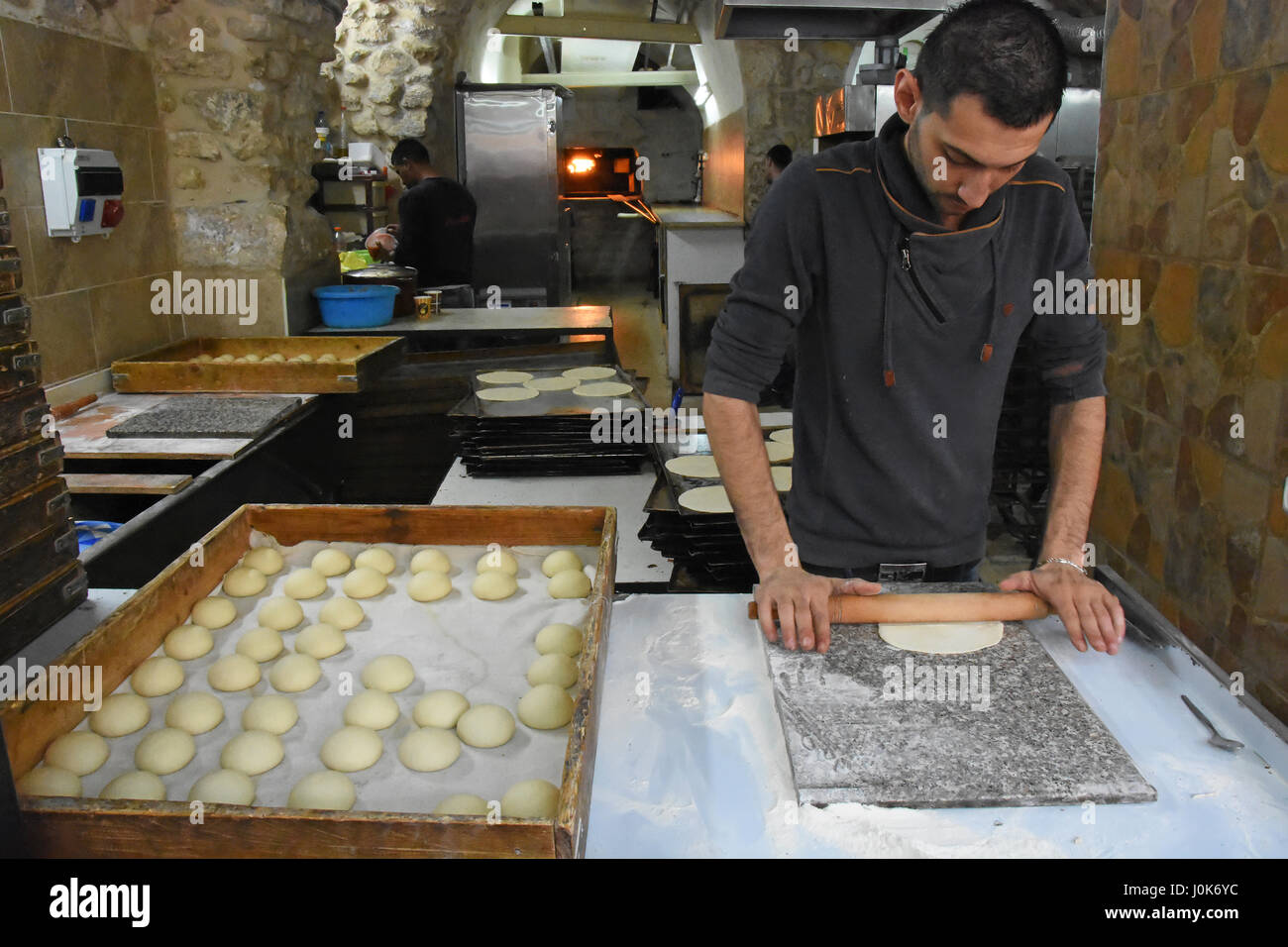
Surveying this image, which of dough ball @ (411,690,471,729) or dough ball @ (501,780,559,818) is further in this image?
dough ball @ (411,690,471,729)

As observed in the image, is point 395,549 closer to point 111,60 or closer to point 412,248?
point 111,60

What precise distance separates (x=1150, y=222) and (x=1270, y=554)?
0.95m

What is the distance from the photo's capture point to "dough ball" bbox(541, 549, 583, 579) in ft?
5.44

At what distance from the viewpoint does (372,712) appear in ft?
4.17

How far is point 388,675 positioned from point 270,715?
6.6 inches

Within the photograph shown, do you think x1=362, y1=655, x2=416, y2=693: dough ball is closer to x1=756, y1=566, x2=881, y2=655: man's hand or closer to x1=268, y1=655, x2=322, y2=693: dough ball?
x1=268, y1=655, x2=322, y2=693: dough ball

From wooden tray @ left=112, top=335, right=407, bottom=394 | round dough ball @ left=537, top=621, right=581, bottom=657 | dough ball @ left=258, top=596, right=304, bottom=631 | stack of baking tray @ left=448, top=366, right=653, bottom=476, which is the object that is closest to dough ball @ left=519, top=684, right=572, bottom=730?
round dough ball @ left=537, top=621, right=581, bottom=657

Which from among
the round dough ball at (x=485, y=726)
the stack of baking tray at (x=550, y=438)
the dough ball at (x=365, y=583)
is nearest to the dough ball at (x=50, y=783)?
the round dough ball at (x=485, y=726)

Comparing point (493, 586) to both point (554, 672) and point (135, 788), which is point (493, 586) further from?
point (135, 788)

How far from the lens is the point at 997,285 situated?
1489mm

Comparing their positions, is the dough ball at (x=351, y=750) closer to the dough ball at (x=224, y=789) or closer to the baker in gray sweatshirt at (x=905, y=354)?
the dough ball at (x=224, y=789)

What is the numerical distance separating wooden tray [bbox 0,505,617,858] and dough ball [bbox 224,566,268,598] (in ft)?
0.09

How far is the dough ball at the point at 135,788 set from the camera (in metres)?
1.10
